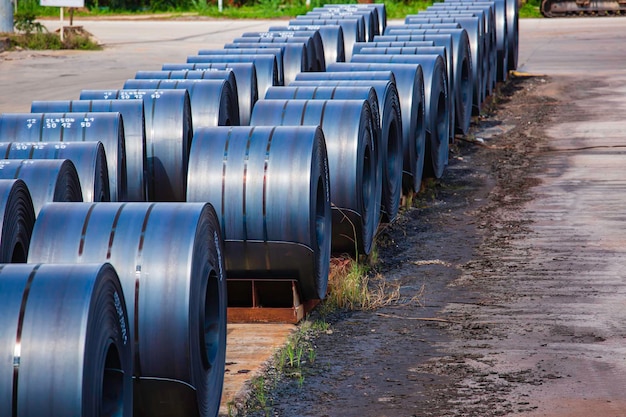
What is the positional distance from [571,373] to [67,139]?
189 inches

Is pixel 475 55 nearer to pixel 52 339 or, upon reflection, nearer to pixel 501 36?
pixel 501 36

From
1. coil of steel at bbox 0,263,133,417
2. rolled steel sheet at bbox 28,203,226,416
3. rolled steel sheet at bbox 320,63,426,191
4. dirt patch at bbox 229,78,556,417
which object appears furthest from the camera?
rolled steel sheet at bbox 320,63,426,191

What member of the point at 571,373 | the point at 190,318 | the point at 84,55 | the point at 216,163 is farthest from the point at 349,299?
the point at 84,55

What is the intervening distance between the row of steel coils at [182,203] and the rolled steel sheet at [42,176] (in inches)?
0.5

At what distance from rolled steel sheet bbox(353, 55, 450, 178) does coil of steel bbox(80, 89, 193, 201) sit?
3.68 metres

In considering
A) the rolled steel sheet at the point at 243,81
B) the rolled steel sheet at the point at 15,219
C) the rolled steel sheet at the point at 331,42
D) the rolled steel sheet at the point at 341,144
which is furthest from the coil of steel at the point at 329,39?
the rolled steel sheet at the point at 15,219

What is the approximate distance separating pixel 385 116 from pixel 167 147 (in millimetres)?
2475

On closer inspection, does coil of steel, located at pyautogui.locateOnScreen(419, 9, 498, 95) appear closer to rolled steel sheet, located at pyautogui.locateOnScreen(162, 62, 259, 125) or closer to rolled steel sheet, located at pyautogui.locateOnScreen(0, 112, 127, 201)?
rolled steel sheet, located at pyautogui.locateOnScreen(162, 62, 259, 125)

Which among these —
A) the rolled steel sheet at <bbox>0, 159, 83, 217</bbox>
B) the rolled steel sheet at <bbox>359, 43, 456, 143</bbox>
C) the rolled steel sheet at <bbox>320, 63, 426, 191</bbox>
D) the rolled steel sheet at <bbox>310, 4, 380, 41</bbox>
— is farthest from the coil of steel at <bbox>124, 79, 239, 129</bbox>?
the rolled steel sheet at <bbox>310, 4, 380, 41</bbox>

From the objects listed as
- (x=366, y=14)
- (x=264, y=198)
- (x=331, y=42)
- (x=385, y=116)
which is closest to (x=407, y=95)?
(x=385, y=116)

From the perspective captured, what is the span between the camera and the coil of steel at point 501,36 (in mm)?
24641

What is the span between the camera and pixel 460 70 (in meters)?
17.0

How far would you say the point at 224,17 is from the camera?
4781 centimetres

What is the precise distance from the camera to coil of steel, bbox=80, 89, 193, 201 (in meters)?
10.7
